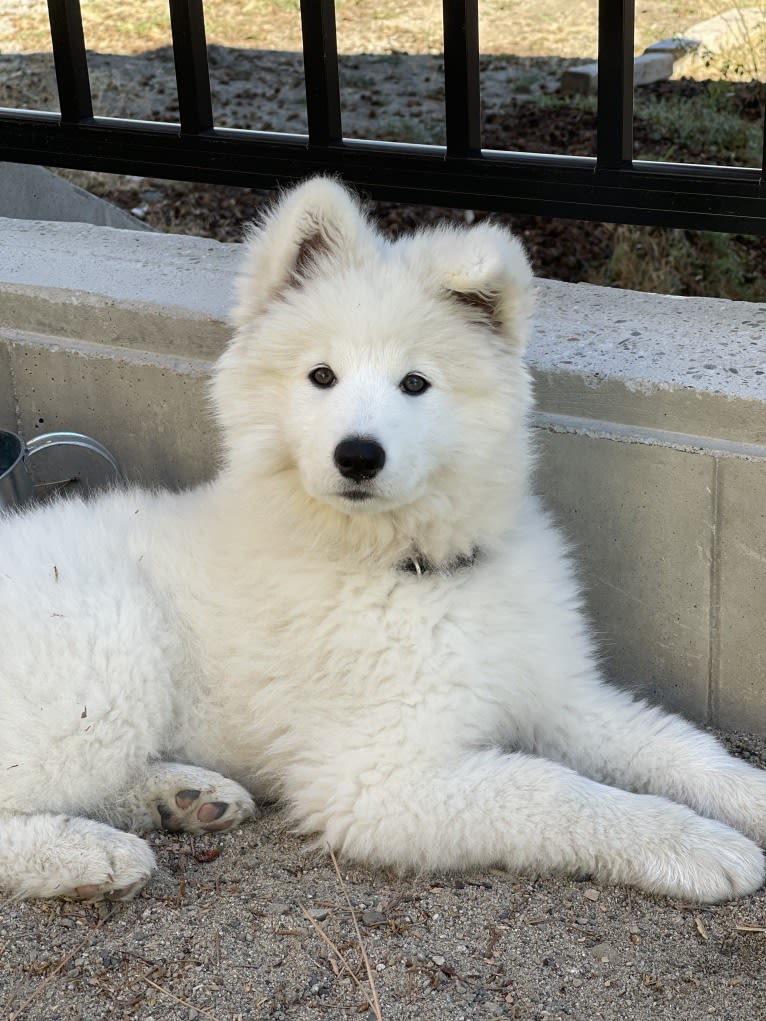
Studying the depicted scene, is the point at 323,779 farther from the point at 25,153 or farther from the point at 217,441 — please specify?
the point at 25,153

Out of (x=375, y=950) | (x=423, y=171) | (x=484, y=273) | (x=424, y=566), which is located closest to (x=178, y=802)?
(x=375, y=950)

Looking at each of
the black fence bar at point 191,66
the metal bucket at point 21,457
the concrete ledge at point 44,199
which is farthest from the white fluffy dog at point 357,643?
the concrete ledge at point 44,199

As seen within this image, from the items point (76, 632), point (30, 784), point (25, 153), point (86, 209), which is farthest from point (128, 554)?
point (86, 209)

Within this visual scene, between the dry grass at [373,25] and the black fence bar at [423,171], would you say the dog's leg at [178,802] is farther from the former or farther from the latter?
the dry grass at [373,25]

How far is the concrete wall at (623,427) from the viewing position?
3.43 metres

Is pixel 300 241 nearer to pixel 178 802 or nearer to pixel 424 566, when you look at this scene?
pixel 424 566

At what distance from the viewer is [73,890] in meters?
2.86

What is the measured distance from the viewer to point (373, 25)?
11680mm

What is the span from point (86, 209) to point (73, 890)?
459cm

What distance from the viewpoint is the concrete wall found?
343 centimetres

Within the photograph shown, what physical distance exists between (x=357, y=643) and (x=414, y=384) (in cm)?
66

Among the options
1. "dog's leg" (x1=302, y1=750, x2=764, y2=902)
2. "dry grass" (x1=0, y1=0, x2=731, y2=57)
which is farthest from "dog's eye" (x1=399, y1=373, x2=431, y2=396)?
"dry grass" (x1=0, y1=0, x2=731, y2=57)

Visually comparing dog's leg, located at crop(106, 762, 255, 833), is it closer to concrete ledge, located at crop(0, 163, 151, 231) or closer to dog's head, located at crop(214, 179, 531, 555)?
dog's head, located at crop(214, 179, 531, 555)

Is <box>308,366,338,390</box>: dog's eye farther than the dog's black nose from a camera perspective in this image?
Yes
